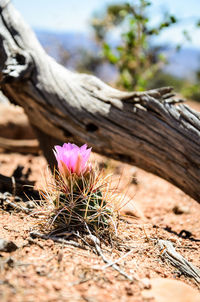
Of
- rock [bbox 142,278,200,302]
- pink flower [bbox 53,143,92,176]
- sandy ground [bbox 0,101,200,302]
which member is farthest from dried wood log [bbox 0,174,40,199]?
rock [bbox 142,278,200,302]

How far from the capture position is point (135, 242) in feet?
7.41

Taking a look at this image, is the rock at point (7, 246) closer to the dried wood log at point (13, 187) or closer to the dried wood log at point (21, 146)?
the dried wood log at point (13, 187)

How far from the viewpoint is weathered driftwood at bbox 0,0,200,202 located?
284cm

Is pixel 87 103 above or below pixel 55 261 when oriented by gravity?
above

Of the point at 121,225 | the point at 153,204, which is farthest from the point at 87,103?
the point at 153,204

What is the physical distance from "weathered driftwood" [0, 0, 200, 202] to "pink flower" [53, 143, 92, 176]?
979mm

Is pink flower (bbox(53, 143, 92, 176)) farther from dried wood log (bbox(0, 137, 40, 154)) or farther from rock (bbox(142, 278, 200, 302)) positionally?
dried wood log (bbox(0, 137, 40, 154))

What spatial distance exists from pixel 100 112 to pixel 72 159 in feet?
3.46

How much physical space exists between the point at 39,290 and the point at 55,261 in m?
0.32

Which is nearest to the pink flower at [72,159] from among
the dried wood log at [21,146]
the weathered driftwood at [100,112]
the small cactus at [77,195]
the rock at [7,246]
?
the small cactus at [77,195]

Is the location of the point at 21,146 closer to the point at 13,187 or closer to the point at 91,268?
the point at 13,187

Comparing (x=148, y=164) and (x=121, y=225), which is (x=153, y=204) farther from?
(x=121, y=225)

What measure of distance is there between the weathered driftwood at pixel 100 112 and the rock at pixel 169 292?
1.31 m

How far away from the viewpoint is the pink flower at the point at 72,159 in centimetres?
207
